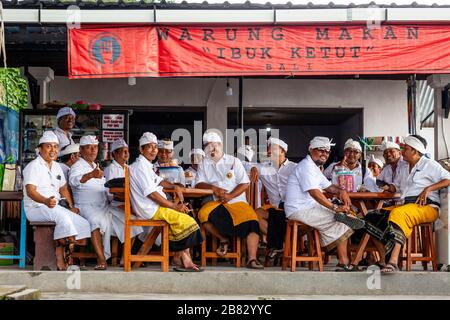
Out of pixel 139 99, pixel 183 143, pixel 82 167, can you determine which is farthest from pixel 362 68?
pixel 183 143

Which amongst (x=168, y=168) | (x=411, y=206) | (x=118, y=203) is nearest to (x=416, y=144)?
(x=411, y=206)

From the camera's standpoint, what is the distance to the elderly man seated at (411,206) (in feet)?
23.5

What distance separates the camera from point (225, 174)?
8109 millimetres

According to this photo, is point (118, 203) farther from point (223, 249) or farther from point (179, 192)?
point (223, 249)

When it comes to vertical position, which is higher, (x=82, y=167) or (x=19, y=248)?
(x=82, y=167)

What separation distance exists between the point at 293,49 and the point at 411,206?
6.53 ft

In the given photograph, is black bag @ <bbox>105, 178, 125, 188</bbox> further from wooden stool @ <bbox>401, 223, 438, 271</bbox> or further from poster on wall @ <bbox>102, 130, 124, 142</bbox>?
wooden stool @ <bbox>401, 223, 438, 271</bbox>

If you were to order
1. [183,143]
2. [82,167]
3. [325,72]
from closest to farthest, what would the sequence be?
[325,72] → [82,167] → [183,143]

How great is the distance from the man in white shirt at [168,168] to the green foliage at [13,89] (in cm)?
369

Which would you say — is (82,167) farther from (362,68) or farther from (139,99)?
(139,99)

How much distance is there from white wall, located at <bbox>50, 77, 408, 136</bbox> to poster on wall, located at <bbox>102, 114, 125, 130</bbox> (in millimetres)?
2781

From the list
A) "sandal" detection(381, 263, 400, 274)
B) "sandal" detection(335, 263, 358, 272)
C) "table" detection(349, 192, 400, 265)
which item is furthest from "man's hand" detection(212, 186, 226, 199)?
"sandal" detection(381, 263, 400, 274)

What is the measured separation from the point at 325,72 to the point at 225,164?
159cm

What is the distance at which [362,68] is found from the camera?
292 inches
